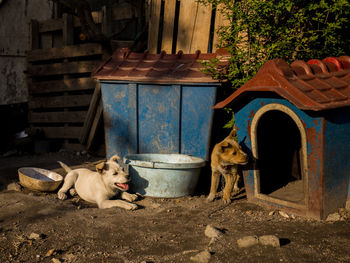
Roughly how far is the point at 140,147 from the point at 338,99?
2947 mm

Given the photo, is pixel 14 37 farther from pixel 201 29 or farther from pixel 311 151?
pixel 311 151

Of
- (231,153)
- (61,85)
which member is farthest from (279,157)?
(61,85)

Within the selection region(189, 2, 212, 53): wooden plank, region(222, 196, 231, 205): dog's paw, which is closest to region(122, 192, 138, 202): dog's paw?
region(222, 196, 231, 205): dog's paw

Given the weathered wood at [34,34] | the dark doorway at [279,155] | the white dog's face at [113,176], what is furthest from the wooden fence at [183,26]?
the weathered wood at [34,34]

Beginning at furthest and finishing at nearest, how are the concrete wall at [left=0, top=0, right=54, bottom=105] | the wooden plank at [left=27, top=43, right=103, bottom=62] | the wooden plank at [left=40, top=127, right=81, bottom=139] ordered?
the concrete wall at [left=0, top=0, right=54, bottom=105] → the wooden plank at [left=40, top=127, right=81, bottom=139] → the wooden plank at [left=27, top=43, right=103, bottom=62]

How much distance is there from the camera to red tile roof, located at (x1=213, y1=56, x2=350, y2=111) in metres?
3.80

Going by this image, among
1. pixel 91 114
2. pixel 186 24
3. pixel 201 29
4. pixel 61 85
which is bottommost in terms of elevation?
pixel 91 114

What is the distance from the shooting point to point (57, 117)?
334 inches

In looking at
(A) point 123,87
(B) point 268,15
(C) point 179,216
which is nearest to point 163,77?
(A) point 123,87

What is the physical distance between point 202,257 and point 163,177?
181 cm

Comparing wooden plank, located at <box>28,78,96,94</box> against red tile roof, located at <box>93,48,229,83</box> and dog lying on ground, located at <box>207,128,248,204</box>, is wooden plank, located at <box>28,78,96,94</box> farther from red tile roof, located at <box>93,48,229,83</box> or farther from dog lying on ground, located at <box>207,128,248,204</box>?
dog lying on ground, located at <box>207,128,248,204</box>

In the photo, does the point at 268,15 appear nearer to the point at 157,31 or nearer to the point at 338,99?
the point at 338,99

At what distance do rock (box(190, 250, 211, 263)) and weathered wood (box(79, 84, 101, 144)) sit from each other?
4.85 meters

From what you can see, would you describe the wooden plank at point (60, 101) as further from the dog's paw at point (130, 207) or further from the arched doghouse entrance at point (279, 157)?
the arched doghouse entrance at point (279, 157)
